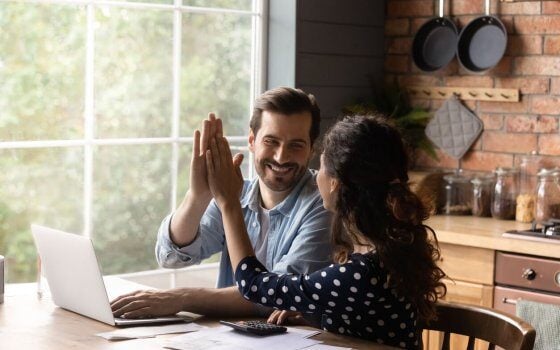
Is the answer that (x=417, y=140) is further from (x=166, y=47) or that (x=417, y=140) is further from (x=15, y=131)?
(x=15, y=131)

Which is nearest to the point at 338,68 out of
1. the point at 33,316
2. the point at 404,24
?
the point at 404,24

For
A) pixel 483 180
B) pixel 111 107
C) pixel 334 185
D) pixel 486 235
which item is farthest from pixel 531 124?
pixel 334 185

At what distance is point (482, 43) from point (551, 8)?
1.14 feet

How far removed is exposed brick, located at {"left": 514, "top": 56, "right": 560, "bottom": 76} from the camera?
14.1ft

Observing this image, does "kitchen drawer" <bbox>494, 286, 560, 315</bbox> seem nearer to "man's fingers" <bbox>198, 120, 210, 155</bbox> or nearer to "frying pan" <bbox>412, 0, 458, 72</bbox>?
"frying pan" <bbox>412, 0, 458, 72</bbox>

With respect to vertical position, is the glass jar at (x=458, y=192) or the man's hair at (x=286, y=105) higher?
the man's hair at (x=286, y=105)

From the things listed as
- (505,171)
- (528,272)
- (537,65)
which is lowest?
(528,272)

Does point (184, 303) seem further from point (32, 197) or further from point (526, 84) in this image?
point (526, 84)

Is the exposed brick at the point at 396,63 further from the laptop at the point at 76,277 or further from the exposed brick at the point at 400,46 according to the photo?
the laptop at the point at 76,277

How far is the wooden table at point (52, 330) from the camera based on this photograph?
91.0 inches

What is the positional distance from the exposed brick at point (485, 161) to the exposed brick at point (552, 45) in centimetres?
50

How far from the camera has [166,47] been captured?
4172 mm

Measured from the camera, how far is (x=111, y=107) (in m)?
3.99

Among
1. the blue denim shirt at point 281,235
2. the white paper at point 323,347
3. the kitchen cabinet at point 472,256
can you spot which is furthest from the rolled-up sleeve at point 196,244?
the kitchen cabinet at point 472,256
